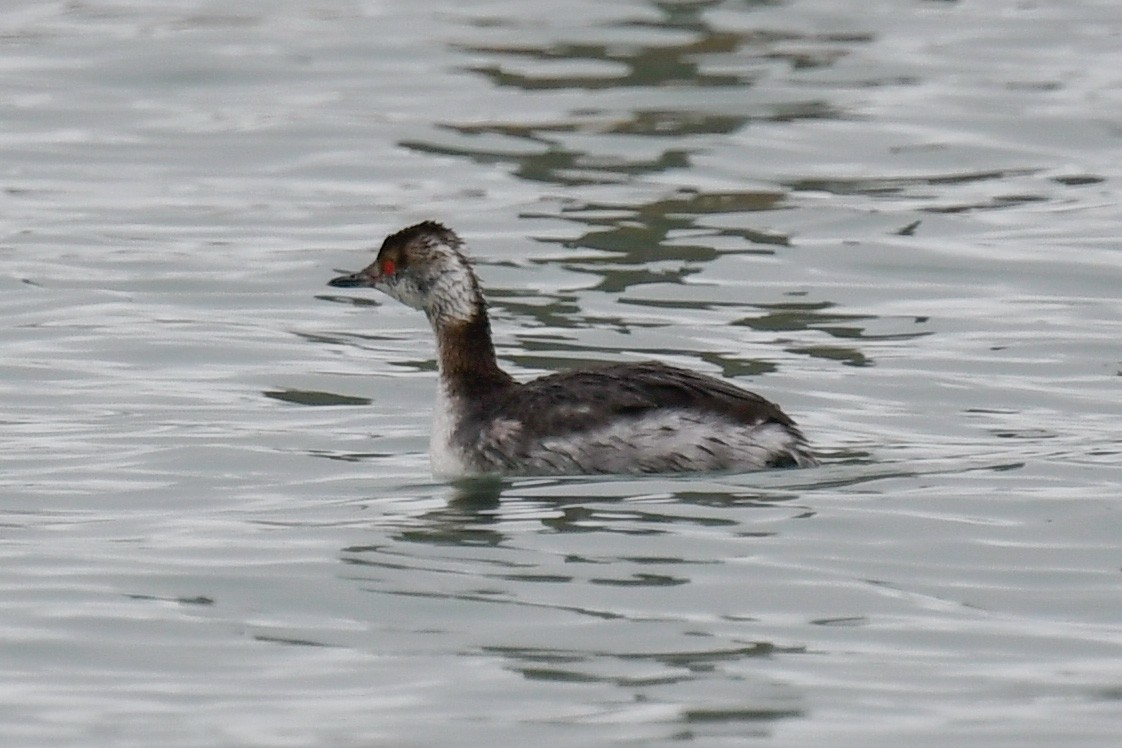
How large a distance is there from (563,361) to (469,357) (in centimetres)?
223

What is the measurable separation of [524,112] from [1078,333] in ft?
21.5

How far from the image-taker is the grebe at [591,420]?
1007 cm

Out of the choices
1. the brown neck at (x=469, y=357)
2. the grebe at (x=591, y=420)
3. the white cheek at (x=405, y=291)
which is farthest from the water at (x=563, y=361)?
the white cheek at (x=405, y=291)

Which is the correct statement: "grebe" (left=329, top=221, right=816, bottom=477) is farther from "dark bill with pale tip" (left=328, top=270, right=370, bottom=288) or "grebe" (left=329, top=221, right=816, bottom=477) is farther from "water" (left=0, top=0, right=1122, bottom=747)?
"dark bill with pale tip" (left=328, top=270, right=370, bottom=288)

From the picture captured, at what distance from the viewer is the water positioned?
25.1 ft

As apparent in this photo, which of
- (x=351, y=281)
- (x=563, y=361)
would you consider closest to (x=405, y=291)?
(x=351, y=281)

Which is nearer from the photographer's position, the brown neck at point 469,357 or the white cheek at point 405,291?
the brown neck at point 469,357

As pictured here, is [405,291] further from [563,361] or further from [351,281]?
[563,361]

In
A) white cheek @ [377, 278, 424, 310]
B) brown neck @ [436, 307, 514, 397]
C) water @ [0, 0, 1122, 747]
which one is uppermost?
white cheek @ [377, 278, 424, 310]

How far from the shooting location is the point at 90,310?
47.2ft

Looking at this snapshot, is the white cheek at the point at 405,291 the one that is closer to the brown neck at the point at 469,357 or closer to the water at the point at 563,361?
the brown neck at the point at 469,357

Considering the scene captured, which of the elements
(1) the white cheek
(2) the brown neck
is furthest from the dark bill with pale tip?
(2) the brown neck

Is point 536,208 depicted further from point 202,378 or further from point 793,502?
point 793,502

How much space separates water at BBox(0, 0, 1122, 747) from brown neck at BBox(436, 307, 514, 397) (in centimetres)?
50
